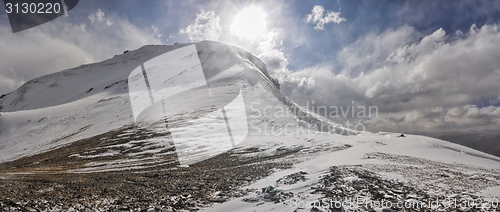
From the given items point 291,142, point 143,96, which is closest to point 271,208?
point 291,142

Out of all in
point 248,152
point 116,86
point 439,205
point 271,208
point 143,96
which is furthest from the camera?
point 116,86

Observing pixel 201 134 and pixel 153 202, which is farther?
pixel 201 134

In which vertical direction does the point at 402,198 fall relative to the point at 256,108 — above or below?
below

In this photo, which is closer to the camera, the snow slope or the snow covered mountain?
the snow covered mountain

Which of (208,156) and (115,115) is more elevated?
(115,115)

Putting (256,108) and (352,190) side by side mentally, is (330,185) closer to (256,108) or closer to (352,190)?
(352,190)

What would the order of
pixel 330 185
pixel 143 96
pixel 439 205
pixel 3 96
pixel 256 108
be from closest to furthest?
pixel 439 205 → pixel 330 185 → pixel 256 108 → pixel 143 96 → pixel 3 96

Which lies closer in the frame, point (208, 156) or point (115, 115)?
point (208, 156)

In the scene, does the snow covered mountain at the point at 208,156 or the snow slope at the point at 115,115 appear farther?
the snow slope at the point at 115,115
